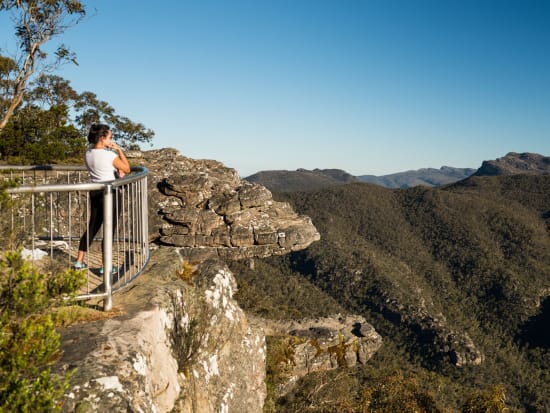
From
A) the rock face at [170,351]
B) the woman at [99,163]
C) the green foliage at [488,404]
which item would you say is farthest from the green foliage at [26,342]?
the green foliage at [488,404]

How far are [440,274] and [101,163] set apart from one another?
104252 millimetres

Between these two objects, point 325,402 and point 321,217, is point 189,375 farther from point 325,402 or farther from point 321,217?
point 321,217

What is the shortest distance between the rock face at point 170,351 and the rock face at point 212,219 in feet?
38.5

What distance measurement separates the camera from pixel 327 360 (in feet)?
122

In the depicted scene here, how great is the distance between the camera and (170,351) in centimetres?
542

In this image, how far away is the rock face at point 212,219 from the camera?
818 inches

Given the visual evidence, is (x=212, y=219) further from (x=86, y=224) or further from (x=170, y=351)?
(x=170, y=351)

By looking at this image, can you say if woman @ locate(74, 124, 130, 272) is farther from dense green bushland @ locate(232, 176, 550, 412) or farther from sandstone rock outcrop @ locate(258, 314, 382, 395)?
dense green bushland @ locate(232, 176, 550, 412)

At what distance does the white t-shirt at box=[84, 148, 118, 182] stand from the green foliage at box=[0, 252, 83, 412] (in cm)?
298

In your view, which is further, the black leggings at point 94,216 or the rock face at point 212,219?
the rock face at point 212,219

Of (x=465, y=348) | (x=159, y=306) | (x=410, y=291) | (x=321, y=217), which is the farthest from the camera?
(x=321, y=217)

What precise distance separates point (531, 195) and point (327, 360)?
432ft

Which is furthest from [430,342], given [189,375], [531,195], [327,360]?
[531,195]

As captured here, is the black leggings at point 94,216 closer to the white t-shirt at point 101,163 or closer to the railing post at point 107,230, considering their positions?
the white t-shirt at point 101,163
